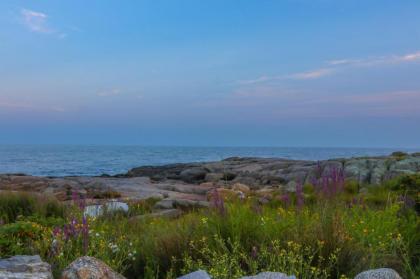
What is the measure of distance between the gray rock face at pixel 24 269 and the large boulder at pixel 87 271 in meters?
0.17

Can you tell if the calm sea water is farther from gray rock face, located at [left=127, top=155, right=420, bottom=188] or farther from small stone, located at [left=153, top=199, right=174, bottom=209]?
small stone, located at [left=153, top=199, right=174, bottom=209]

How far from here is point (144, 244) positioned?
19.3 feet

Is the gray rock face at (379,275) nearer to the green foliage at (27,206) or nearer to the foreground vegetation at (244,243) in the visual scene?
the foreground vegetation at (244,243)

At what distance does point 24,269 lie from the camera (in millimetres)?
3604

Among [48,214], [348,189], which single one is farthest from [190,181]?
[48,214]

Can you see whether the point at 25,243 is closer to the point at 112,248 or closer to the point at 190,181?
the point at 112,248

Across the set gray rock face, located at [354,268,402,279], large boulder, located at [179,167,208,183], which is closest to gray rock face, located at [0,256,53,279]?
gray rock face, located at [354,268,402,279]

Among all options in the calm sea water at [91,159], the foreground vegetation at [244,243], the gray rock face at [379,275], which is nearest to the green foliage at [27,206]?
the foreground vegetation at [244,243]

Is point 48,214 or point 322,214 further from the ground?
point 322,214

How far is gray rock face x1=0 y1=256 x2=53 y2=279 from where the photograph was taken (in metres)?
3.38

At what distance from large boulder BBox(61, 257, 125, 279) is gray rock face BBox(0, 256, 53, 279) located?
0.54ft

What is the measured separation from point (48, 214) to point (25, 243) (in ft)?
14.6

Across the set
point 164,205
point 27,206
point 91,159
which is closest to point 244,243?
point 27,206

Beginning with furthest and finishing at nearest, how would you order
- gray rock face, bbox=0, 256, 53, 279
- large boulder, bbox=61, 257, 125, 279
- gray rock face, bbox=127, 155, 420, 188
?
gray rock face, bbox=127, 155, 420, 188 → large boulder, bbox=61, 257, 125, 279 → gray rock face, bbox=0, 256, 53, 279
